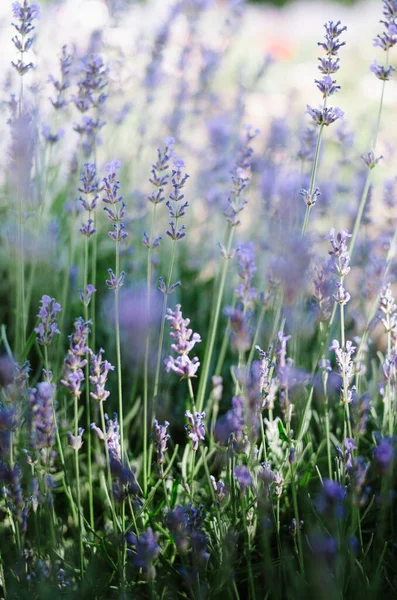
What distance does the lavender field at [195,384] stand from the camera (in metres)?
1.20

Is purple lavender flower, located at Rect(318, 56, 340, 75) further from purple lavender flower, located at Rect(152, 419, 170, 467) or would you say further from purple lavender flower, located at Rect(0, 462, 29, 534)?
purple lavender flower, located at Rect(0, 462, 29, 534)

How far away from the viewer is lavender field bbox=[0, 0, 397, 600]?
120 centimetres

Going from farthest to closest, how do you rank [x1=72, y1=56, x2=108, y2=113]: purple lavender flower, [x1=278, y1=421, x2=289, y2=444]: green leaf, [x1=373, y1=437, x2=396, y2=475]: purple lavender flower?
[x1=72, y1=56, x2=108, y2=113]: purple lavender flower, [x1=278, y1=421, x2=289, y2=444]: green leaf, [x1=373, y1=437, x2=396, y2=475]: purple lavender flower

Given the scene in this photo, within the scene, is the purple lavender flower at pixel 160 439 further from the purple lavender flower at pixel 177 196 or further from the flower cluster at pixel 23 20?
the flower cluster at pixel 23 20

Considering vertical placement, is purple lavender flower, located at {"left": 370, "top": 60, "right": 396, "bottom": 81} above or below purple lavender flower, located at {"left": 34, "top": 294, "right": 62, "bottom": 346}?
above

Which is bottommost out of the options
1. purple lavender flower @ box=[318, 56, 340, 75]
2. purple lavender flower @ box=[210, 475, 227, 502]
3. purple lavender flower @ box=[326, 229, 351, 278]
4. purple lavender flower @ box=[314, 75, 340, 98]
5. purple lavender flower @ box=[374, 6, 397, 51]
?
purple lavender flower @ box=[210, 475, 227, 502]

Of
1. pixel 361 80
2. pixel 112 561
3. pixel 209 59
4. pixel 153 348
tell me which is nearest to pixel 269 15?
pixel 361 80

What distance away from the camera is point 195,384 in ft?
7.53

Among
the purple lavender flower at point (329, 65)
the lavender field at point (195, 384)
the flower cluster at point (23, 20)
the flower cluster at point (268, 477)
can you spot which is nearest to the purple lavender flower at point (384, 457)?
the lavender field at point (195, 384)

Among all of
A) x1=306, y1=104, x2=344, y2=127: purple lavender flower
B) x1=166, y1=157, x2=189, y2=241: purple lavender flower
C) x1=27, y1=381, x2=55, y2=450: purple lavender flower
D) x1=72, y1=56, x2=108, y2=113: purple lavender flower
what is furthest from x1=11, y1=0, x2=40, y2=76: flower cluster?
x1=27, y1=381, x2=55, y2=450: purple lavender flower

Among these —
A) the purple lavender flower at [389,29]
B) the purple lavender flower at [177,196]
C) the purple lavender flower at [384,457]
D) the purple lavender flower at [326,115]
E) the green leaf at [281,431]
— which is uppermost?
the purple lavender flower at [389,29]

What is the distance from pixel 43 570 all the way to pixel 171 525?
27cm

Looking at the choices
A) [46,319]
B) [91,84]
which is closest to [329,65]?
[91,84]

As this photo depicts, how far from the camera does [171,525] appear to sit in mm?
1145
